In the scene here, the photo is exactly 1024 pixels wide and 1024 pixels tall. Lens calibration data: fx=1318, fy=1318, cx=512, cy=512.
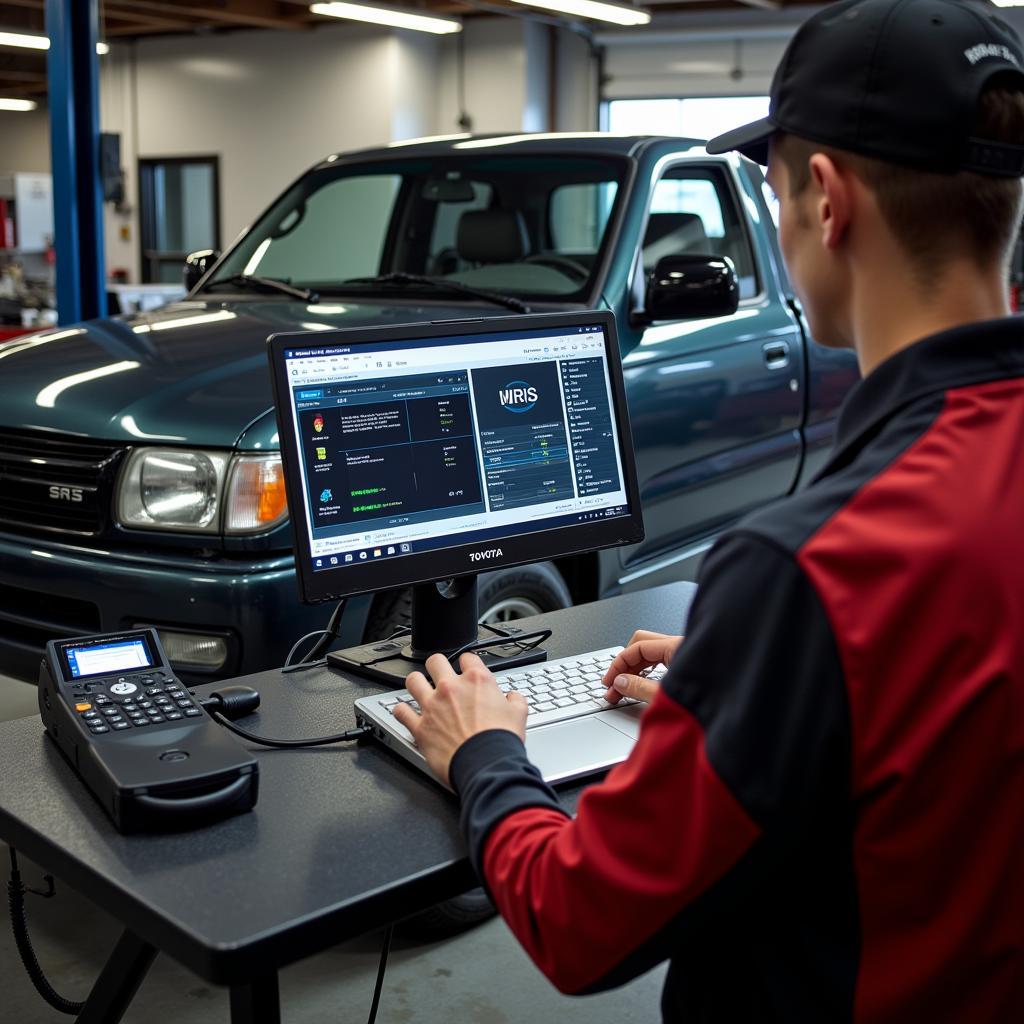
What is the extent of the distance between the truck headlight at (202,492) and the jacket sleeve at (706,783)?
1.57 m

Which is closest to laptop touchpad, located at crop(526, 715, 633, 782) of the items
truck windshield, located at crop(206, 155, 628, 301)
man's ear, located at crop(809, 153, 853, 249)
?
man's ear, located at crop(809, 153, 853, 249)

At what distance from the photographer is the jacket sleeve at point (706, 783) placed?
0.93 meters

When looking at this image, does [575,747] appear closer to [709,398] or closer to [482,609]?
[482,609]

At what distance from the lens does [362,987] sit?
246cm

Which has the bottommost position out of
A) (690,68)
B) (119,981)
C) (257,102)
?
(119,981)

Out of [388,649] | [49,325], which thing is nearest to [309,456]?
[388,649]

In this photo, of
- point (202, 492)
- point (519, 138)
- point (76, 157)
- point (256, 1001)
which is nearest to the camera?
point (256, 1001)

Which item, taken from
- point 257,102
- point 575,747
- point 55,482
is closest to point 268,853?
point 575,747

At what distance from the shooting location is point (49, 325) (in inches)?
350

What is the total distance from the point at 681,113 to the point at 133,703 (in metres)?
11.9

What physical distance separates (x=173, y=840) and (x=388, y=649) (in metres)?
0.62

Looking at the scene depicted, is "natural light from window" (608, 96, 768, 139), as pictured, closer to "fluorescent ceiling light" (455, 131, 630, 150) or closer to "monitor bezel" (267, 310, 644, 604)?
"fluorescent ceiling light" (455, 131, 630, 150)

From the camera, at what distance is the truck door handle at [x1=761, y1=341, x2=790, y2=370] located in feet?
13.1

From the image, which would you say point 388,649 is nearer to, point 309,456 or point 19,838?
point 309,456
